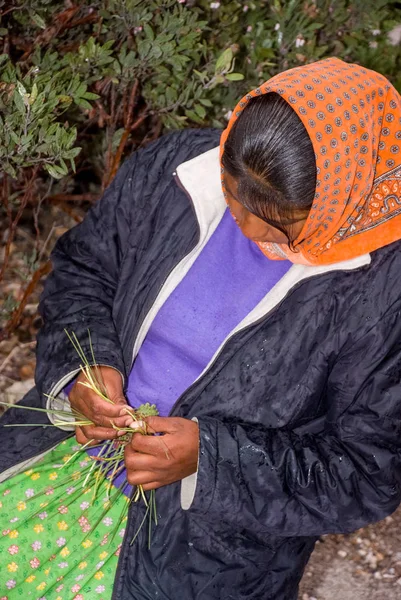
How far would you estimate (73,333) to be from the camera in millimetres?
2229

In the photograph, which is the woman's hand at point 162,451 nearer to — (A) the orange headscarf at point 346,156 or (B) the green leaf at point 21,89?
(A) the orange headscarf at point 346,156

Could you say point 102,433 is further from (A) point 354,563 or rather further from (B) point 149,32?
(A) point 354,563

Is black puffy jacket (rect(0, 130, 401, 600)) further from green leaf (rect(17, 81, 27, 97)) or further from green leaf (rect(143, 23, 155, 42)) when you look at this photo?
green leaf (rect(143, 23, 155, 42))

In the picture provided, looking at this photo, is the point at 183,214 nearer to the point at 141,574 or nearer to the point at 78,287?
the point at 78,287

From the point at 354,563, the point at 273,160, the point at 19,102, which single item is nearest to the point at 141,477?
the point at 273,160

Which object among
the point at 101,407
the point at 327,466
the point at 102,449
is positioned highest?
the point at 101,407

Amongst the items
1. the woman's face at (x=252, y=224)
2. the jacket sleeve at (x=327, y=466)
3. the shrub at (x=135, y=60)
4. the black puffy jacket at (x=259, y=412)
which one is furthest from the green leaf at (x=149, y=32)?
the jacket sleeve at (x=327, y=466)

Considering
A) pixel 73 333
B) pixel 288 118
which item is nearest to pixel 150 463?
pixel 73 333

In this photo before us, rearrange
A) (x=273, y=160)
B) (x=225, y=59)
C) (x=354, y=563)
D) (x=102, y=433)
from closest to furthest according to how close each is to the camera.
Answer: (x=273, y=160), (x=102, y=433), (x=225, y=59), (x=354, y=563)

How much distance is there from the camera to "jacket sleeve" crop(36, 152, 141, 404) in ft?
7.22

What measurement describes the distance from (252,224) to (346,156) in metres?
0.28

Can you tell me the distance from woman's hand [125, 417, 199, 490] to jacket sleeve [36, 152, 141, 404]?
0.97 ft

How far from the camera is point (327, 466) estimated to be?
200 cm

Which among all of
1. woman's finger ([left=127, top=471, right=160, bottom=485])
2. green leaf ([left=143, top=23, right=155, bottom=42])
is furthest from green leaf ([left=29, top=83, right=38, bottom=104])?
woman's finger ([left=127, top=471, right=160, bottom=485])
